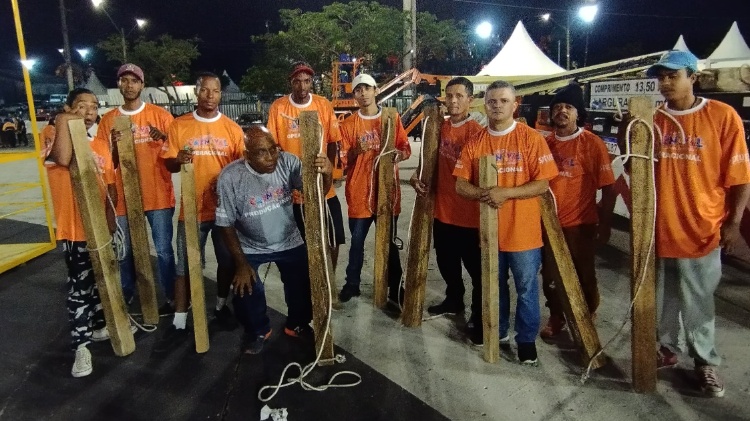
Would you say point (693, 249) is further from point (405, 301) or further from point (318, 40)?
point (318, 40)

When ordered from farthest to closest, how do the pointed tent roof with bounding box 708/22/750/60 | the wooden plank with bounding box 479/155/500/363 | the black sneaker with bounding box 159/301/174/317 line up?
the pointed tent roof with bounding box 708/22/750/60
the black sneaker with bounding box 159/301/174/317
the wooden plank with bounding box 479/155/500/363

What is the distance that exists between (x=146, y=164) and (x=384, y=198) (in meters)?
1.87

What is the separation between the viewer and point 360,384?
3305 millimetres

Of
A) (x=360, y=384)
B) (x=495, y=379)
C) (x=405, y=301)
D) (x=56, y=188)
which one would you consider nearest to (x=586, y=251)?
(x=495, y=379)

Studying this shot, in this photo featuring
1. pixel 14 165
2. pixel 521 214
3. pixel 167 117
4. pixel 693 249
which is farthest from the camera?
pixel 14 165

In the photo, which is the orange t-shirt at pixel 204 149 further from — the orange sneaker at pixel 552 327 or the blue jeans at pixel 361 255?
the orange sneaker at pixel 552 327

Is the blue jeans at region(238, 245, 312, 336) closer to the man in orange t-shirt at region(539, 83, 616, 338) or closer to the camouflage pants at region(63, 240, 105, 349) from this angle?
the camouflage pants at region(63, 240, 105, 349)

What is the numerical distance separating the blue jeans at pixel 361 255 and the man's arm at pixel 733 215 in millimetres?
2361

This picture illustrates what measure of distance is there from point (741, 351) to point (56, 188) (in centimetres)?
464

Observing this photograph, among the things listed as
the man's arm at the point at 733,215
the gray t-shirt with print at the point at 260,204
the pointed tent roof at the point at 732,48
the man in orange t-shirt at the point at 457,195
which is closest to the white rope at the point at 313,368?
the gray t-shirt with print at the point at 260,204

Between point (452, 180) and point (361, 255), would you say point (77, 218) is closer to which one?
point (361, 255)

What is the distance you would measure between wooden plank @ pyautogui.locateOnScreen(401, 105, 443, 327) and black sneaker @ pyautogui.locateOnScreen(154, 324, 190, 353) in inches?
67.2

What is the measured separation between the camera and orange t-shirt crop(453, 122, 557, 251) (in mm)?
3203

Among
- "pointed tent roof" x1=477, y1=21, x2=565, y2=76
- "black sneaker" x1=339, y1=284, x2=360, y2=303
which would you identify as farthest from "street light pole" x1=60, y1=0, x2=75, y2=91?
"black sneaker" x1=339, y1=284, x2=360, y2=303
